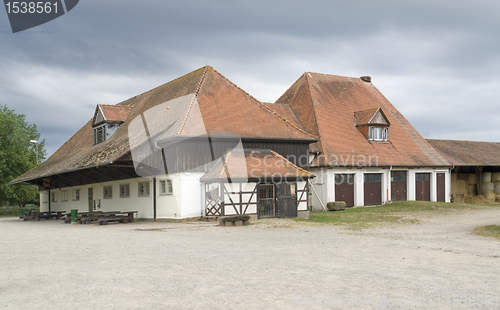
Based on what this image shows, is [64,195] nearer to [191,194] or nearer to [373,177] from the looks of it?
[191,194]

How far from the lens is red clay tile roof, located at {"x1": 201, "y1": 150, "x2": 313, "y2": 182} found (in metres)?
23.3

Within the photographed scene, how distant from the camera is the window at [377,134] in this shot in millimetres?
35219

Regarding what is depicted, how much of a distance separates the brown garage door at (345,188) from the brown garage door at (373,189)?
4.11 ft

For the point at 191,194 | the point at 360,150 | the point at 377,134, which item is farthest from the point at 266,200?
the point at 377,134

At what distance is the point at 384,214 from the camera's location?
87.5 feet

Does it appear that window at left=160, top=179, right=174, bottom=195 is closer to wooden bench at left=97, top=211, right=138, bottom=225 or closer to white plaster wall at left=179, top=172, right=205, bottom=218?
white plaster wall at left=179, top=172, right=205, bottom=218

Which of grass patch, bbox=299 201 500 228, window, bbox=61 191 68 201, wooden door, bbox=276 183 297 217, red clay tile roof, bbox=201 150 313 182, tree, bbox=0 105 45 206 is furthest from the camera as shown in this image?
tree, bbox=0 105 45 206

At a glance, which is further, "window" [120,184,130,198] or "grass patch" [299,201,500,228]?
"window" [120,184,130,198]

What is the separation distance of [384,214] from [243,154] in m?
8.17

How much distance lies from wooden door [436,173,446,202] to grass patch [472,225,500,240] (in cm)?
1823

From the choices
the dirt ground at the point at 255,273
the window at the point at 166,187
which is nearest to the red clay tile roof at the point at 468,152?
the window at the point at 166,187

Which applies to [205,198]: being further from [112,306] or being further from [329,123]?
[112,306]

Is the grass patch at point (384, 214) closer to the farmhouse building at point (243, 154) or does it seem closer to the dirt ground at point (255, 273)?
the farmhouse building at point (243, 154)

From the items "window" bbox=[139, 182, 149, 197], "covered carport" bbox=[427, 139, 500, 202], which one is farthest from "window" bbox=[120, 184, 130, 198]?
"covered carport" bbox=[427, 139, 500, 202]
